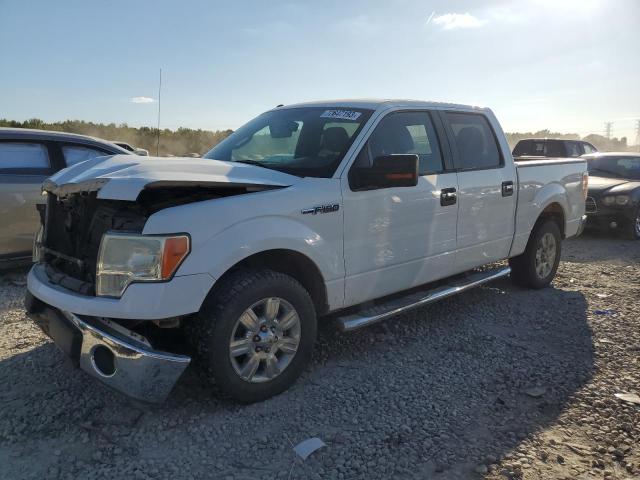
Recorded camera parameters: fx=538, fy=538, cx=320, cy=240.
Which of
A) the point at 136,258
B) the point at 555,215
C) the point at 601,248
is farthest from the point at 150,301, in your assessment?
the point at 601,248

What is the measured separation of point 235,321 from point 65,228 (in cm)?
127

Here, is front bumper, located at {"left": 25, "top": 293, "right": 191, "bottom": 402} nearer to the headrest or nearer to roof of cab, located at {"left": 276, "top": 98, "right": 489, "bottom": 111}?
the headrest

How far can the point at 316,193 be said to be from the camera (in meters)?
3.46

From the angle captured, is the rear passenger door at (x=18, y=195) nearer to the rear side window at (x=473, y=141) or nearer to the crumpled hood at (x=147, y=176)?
the crumpled hood at (x=147, y=176)

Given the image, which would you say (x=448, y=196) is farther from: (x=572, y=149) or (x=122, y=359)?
(x=572, y=149)

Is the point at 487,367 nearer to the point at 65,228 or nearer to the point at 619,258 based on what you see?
the point at 65,228

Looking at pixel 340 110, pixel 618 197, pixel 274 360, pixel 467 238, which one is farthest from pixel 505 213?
pixel 618 197

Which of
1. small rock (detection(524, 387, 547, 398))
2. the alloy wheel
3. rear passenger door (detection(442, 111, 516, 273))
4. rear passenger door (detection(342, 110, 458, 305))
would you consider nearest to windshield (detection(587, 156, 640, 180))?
rear passenger door (detection(442, 111, 516, 273))

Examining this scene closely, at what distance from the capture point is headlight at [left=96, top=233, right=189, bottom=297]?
2.78 metres

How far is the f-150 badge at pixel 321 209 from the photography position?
3.39 meters

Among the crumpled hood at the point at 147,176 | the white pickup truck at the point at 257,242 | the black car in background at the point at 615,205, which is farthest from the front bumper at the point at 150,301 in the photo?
the black car in background at the point at 615,205

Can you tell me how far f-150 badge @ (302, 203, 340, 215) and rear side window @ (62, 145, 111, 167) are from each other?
3.61 meters

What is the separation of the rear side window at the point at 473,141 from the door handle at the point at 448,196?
1.03 feet

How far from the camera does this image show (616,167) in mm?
10609
